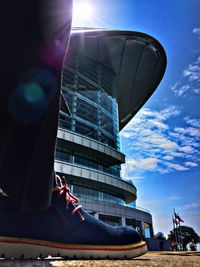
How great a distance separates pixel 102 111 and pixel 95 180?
35.0 feet

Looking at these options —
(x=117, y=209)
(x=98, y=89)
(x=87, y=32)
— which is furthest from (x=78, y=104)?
(x=117, y=209)

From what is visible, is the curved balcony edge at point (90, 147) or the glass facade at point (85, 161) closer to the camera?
the curved balcony edge at point (90, 147)

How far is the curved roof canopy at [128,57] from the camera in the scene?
28500mm

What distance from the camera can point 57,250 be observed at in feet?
4.75

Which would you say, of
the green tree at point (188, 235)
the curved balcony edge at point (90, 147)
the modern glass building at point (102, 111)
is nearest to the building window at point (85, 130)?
the modern glass building at point (102, 111)

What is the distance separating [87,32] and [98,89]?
7.22 meters

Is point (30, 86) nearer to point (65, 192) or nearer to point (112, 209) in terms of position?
point (65, 192)

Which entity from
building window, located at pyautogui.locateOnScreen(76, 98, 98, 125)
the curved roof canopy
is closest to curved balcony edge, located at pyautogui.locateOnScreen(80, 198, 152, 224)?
building window, located at pyautogui.locateOnScreen(76, 98, 98, 125)

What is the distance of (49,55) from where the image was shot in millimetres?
646

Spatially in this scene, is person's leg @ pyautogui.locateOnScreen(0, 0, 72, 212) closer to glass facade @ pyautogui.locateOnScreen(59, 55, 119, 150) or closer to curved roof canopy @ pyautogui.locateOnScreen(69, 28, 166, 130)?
glass facade @ pyautogui.locateOnScreen(59, 55, 119, 150)

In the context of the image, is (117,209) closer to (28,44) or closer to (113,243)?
(113,243)

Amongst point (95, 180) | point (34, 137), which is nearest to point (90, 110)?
point (95, 180)

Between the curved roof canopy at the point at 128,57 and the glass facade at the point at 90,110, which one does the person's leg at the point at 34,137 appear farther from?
the curved roof canopy at the point at 128,57

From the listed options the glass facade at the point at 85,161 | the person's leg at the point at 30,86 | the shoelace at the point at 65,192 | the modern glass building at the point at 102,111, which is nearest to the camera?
the person's leg at the point at 30,86
